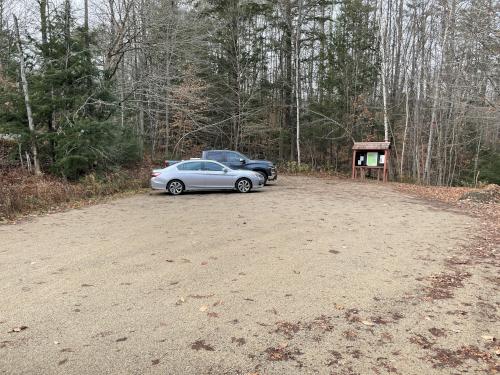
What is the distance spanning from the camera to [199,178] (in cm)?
1551

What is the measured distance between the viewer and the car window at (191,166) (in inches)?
610

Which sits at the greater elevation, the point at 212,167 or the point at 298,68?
the point at 298,68

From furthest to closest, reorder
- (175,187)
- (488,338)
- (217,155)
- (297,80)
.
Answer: (297,80), (217,155), (175,187), (488,338)

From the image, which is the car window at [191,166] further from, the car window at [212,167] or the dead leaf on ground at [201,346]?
the dead leaf on ground at [201,346]

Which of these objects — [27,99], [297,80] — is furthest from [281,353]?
[297,80]

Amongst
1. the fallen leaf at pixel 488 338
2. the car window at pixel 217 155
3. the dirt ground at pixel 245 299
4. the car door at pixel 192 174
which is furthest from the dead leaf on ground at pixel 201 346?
the car window at pixel 217 155

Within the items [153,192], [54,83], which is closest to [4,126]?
[54,83]

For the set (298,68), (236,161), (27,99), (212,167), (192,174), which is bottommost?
(192,174)

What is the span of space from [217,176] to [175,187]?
1.64 metres

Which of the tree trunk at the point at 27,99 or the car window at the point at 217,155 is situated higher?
the tree trunk at the point at 27,99

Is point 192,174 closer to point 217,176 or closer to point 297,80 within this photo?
point 217,176

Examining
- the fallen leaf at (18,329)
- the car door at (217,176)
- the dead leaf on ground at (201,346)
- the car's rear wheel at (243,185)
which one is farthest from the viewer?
the car's rear wheel at (243,185)

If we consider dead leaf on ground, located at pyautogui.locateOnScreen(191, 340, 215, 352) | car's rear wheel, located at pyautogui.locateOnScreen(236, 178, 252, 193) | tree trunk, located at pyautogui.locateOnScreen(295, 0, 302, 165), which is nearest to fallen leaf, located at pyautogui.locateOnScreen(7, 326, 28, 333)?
dead leaf on ground, located at pyautogui.locateOnScreen(191, 340, 215, 352)

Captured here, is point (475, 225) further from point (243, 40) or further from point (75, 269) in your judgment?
point (243, 40)
